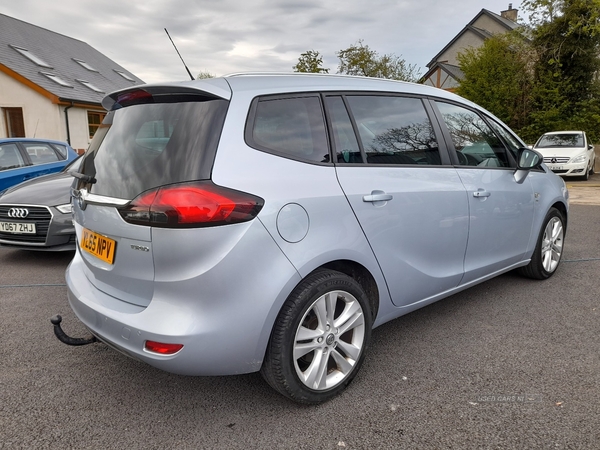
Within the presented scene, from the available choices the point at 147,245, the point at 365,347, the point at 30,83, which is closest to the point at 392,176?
the point at 365,347

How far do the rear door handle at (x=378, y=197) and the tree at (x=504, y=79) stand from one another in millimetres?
19818

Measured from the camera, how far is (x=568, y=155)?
14422 millimetres

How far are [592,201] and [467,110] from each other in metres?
8.19

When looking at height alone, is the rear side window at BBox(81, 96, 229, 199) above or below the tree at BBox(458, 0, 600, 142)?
below

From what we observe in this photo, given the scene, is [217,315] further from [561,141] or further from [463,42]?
[463,42]

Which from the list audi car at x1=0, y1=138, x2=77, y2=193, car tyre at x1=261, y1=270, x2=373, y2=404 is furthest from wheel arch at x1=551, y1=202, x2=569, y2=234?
audi car at x1=0, y1=138, x2=77, y2=193

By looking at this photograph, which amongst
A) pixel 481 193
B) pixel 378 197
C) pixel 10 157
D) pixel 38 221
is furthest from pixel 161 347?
pixel 10 157

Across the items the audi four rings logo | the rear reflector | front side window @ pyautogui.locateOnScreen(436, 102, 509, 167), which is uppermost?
front side window @ pyautogui.locateOnScreen(436, 102, 509, 167)

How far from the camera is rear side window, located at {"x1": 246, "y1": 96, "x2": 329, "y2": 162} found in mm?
2225

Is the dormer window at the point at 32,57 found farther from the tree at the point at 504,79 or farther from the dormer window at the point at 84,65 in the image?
the tree at the point at 504,79

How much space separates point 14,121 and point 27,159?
55.8 feet

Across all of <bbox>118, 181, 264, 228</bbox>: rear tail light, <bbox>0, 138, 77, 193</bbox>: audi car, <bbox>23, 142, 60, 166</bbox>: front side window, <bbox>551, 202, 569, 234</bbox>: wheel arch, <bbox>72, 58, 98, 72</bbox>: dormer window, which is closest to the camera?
<bbox>118, 181, 264, 228</bbox>: rear tail light

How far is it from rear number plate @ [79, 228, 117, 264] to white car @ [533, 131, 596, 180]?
14.6 meters

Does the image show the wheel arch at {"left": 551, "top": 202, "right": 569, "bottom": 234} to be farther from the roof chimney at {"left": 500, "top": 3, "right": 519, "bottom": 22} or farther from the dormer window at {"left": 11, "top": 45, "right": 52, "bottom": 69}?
the roof chimney at {"left": 500, "top": 3, "right": 519, "bottom": 22}
